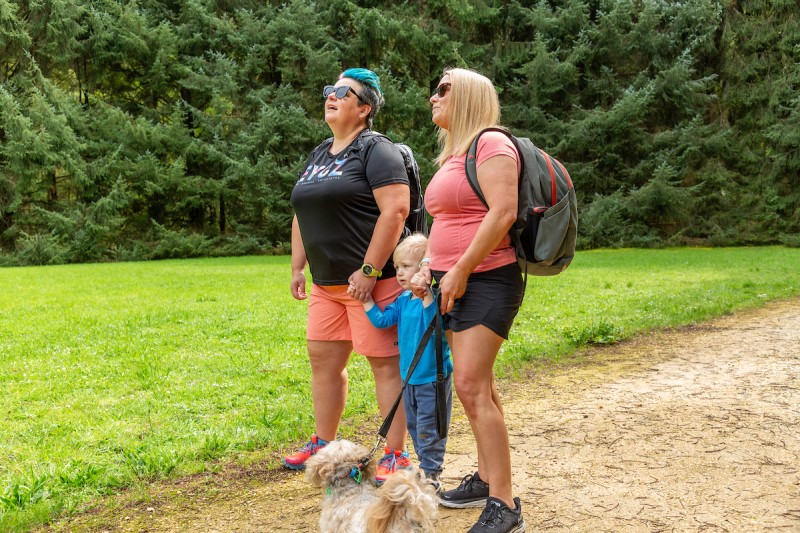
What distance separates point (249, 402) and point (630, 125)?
25.4m

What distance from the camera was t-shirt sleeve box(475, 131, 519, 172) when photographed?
3014 mm

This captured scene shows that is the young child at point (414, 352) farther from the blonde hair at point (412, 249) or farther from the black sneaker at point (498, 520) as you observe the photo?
the black sneaker at point (498, 520)

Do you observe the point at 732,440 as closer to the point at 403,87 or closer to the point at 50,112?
the point at 403,87

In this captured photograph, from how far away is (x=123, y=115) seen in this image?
93.8ft

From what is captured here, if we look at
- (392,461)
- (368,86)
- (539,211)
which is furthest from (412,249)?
(392,461)

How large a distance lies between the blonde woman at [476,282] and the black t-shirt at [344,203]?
0.56 meters

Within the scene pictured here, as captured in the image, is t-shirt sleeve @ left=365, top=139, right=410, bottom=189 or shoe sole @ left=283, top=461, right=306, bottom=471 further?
shoe sole @ left=283, top=461, right=306, bottom=471

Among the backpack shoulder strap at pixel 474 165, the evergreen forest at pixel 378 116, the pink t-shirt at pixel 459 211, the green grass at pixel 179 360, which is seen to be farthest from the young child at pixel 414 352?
the evergreen forest at pixel 378 116

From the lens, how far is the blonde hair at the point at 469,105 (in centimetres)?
321

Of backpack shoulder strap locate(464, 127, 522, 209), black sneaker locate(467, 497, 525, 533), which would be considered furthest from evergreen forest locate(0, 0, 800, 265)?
black sneaker locate(467, 497, 525, 533)

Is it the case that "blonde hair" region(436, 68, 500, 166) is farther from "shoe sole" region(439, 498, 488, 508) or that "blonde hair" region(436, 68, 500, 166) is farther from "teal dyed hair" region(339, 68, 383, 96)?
"shoe sole" region(439, 498, 488, 508)

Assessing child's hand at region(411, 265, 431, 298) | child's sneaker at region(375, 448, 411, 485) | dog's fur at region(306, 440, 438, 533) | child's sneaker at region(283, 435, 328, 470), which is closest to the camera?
dog's fur at region(306, 440, 438, 533)

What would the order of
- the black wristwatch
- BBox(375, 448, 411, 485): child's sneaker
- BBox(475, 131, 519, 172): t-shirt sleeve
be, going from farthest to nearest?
BBox(375, 448, 411, 485): child's sneaker, the black wristwatch, BBox(475, 131, 519, 172): t-shirt sleeve

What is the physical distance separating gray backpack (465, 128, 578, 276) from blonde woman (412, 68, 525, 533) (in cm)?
5
